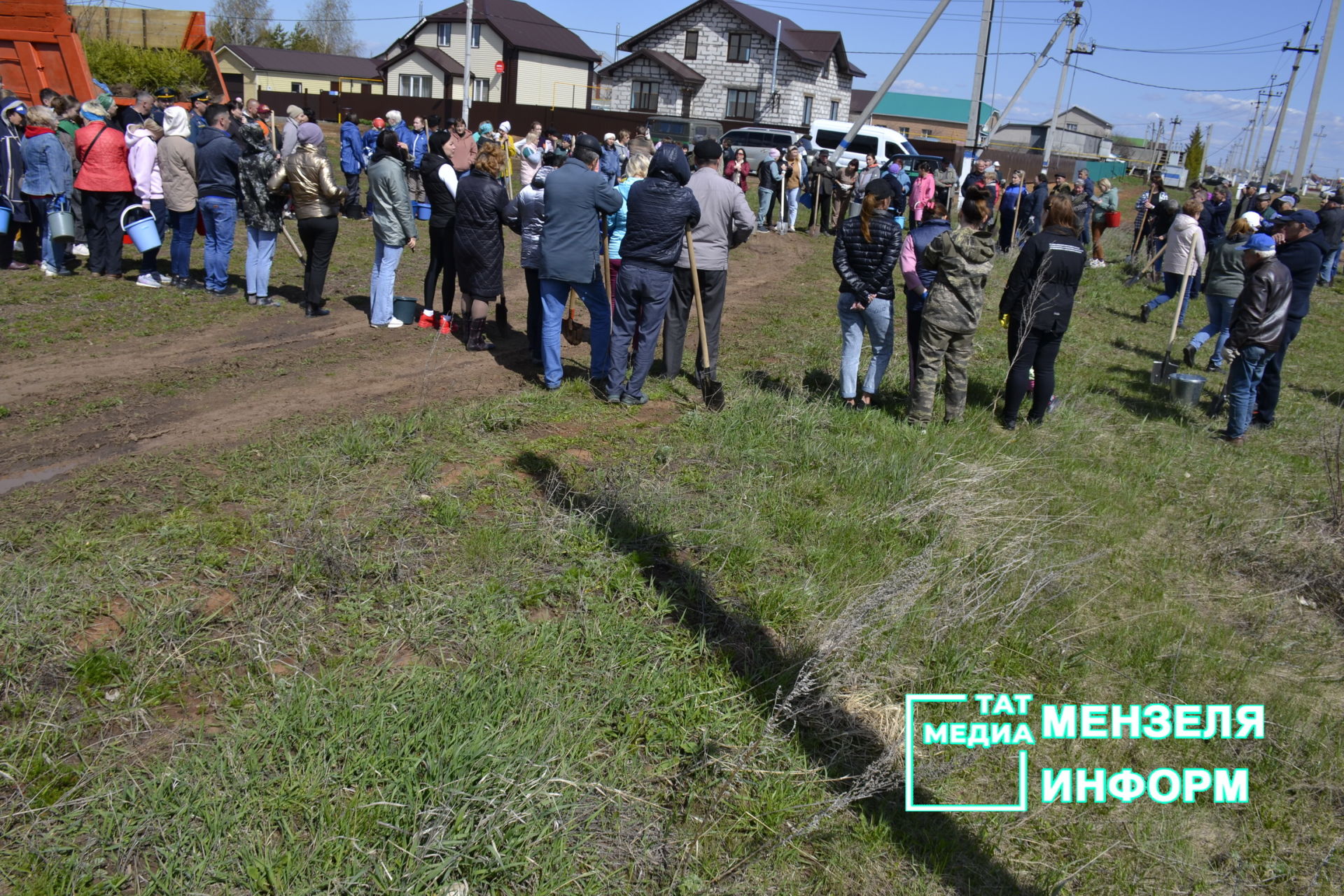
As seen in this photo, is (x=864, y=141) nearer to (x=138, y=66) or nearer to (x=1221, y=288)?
(x=1221, y=288)

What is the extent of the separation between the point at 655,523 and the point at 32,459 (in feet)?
12.1

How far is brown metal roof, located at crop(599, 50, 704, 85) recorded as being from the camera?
4850 cm

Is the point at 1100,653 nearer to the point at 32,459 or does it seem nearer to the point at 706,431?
the point at 706,431

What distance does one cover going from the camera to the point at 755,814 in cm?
321

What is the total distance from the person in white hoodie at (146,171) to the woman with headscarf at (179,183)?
19 cm

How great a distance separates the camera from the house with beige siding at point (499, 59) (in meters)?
47.7

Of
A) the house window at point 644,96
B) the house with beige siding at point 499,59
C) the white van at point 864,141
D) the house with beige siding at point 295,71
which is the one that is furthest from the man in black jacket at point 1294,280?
the house with beige siding at point 295,71

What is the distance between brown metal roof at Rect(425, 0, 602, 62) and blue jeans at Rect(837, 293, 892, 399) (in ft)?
149

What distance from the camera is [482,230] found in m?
7.87

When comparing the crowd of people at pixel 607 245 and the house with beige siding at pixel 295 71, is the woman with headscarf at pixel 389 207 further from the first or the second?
the house with beige siding at pixel 295 71

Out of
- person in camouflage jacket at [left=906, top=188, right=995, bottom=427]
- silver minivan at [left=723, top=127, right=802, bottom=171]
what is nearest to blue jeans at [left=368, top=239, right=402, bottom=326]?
person in camouflage jacket at [left=906, top=188, right=995, bottom=427]

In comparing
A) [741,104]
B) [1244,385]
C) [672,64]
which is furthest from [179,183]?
[741,104]

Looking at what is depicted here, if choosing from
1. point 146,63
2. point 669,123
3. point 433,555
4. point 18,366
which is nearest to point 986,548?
point 433,555

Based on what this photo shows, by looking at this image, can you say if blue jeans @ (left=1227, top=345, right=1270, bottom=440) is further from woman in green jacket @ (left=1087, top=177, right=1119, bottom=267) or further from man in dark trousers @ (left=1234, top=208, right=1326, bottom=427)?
woman in green jacket @ (left=1087, top=177, right=1119, bottom=267)
